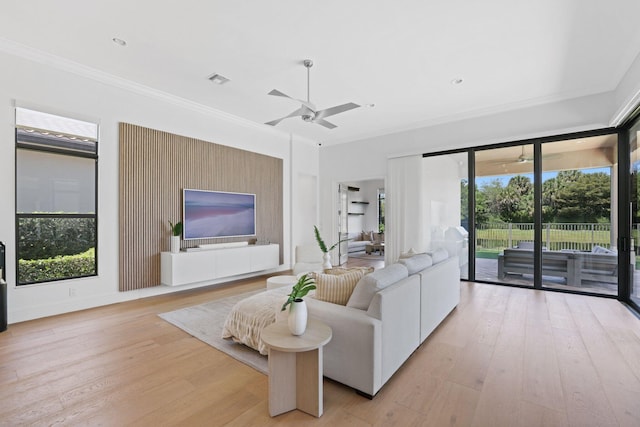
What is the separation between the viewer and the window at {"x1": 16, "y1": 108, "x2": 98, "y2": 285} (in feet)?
11.3

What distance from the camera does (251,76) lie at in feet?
12.8

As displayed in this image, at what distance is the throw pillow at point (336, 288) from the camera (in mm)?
2293

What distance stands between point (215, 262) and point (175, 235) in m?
0.75

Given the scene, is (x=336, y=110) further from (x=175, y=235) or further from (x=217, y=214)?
(x=175, y=235)

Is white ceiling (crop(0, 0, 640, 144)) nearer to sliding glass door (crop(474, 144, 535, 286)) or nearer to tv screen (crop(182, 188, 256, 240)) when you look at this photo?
sliding glass door (crop(474, 144, 535, 286))

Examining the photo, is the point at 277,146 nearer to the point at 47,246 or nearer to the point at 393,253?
the point at 393,253

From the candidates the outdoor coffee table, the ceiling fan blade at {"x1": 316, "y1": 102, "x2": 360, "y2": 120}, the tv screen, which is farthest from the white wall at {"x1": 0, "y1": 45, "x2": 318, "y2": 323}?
the outdoor coffee table

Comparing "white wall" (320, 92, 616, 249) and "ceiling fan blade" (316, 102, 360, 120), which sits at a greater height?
"white wall" (320, 92, 616, 249)

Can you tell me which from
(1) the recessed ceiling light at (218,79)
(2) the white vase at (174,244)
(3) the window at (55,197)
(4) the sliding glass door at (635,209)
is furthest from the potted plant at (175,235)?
(4) the sliding glass door at (635,209)

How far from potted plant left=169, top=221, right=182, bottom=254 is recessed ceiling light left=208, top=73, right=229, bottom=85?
2.19 m

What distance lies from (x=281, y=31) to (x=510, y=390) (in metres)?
3.61

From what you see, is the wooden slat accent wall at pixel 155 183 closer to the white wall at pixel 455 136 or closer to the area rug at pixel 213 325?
the area rug at pixel 213 325

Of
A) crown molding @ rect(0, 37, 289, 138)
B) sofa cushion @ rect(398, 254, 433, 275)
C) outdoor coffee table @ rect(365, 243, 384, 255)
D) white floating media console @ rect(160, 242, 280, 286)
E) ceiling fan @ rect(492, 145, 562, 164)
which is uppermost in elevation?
crown molding @ rect(0, 37, 289, 138)

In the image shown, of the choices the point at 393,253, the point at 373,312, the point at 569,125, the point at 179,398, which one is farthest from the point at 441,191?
the point at 179,398
